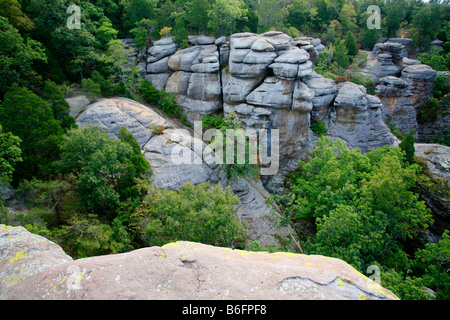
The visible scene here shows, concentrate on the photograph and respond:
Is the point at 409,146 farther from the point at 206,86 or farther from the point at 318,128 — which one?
the point at 206,86

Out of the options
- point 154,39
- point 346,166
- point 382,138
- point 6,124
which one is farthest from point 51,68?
point 382,138

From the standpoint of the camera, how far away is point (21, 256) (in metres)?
7.20

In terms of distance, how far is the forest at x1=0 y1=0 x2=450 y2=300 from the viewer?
1520 centimetres

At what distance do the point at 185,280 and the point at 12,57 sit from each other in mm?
28544

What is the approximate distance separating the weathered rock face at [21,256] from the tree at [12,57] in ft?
68.4

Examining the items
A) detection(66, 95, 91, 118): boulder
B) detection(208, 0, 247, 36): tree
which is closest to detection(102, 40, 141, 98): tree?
detection(66, 95, 91, 118): boulder

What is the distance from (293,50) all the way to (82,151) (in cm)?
2598

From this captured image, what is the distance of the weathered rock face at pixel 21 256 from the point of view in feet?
20.9

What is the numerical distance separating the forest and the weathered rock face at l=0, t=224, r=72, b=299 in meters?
5.74

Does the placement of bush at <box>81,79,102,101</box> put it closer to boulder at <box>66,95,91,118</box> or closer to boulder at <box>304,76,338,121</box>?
boulder at <box>66,95,91,118</box>

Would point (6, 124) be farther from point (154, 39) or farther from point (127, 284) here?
point (154, 39)

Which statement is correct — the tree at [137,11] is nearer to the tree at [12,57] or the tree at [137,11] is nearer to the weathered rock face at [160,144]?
the weathered rock face at [160,144]

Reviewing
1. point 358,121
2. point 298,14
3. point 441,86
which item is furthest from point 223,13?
point 441,86

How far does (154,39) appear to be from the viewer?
127 ft
